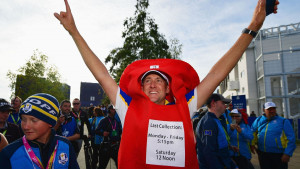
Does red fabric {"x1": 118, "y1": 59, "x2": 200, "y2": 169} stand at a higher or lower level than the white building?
lower

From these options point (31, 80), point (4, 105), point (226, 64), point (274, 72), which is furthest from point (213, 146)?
point (31, 80)

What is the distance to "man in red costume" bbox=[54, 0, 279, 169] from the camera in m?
1.43

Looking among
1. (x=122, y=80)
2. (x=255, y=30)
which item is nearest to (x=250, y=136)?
(x=255, y=30)

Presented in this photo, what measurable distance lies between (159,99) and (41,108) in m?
1.21

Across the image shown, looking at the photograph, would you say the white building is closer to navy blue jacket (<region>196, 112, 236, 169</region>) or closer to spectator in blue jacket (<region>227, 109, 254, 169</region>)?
spectator in blue jacket (<region>227, 109, 254, 169</region>)

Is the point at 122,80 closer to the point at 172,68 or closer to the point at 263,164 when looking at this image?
the point at 172,68

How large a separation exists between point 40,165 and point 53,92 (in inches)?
1547

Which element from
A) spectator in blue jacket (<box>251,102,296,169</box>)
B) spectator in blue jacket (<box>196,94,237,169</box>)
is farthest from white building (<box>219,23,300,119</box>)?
spectator in blue jacket (<box>196,94,237,169</box>)

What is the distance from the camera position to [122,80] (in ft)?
5.51

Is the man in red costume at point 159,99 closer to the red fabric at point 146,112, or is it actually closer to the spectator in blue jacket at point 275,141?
the red fabric at point 146,112

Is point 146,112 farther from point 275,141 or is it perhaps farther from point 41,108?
point 275,141

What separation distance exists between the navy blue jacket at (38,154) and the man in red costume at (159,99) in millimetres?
875

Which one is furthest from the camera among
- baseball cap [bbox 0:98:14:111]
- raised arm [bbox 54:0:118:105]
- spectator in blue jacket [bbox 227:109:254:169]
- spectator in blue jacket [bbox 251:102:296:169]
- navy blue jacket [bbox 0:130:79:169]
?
spectator in blue jacket [bbox 251:102:296:169]

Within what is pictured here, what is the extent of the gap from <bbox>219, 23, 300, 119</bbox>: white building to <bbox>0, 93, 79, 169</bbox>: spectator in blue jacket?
14.5m
